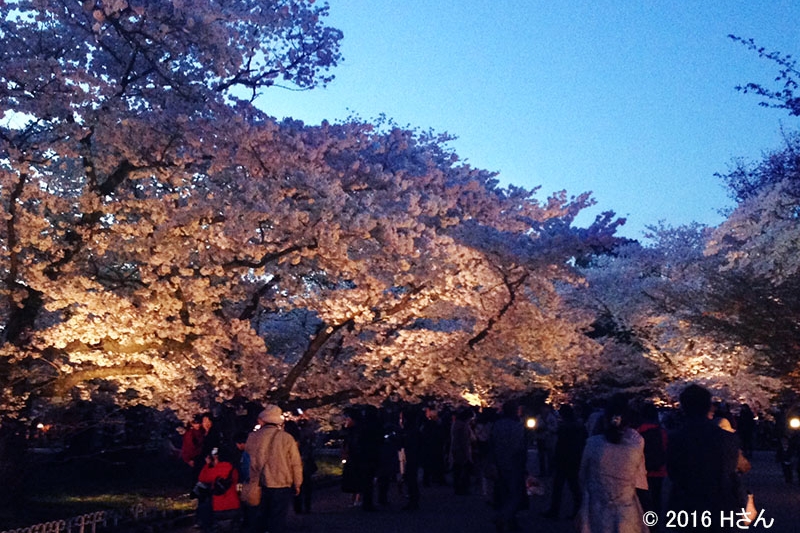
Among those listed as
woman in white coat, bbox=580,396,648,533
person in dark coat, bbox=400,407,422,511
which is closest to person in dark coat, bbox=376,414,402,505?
person in dark coat, bbox=400,407,422,511

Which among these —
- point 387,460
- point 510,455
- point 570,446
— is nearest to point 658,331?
point 387,460

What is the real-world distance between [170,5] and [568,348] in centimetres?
1689

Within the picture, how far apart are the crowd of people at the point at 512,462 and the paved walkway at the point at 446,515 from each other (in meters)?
0.29

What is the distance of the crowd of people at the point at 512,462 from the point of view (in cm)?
528

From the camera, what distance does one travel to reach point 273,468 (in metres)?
7.91

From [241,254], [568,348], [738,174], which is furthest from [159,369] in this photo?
[738,174]

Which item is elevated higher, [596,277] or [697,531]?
[596,277]

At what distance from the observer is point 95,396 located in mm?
15047

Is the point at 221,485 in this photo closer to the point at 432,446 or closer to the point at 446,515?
the point at 446,515

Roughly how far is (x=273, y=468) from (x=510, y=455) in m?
3.62

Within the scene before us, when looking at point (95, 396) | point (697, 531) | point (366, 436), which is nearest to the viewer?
point (697, 531)

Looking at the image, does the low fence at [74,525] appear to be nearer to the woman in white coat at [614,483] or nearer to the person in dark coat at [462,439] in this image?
the woman in white coat at [614,483]

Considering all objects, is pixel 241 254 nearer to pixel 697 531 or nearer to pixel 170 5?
pixel 170 5

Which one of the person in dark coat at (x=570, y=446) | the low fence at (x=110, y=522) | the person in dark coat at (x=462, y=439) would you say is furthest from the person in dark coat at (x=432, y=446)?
the low fence at (x=110, y=522)
